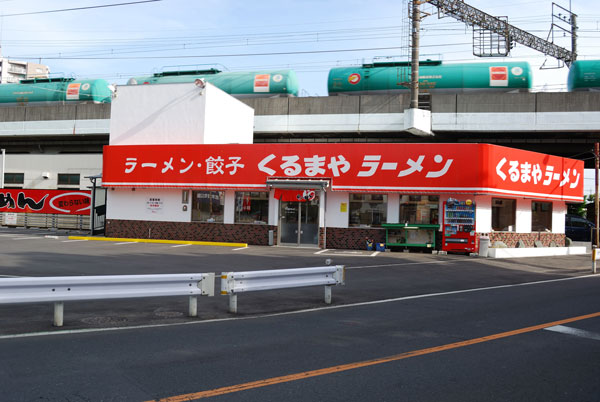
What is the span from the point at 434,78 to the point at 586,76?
10445mm

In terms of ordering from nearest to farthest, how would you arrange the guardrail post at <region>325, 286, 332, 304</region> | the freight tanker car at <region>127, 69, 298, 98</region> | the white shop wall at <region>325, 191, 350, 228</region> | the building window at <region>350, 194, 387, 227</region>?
the guardrail post at <region>325, 286, 332, 304</region>, the building window at <region>350, 194, 387, 227</region>, the white shop wall at <region>325, 191, 350, 228</region>, the freight tanker car at <region>127, 69, 298, 98</region>

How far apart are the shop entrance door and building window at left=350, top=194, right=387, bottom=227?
1754mm

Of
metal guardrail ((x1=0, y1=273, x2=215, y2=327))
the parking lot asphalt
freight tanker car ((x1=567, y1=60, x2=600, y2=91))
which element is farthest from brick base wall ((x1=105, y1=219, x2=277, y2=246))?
freight tanker car ((x1=567, y1=60, x2=600, y2=91))

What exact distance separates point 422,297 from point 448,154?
1183cm

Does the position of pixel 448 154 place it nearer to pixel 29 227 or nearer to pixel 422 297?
pixel 422 297

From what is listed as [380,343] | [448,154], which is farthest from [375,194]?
[380,343]

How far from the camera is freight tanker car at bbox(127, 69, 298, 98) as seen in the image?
117 ft

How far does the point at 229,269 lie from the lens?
14.1 metres

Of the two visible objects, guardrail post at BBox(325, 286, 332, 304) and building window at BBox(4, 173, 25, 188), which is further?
building window at BBox(4, 173, 25, 188)

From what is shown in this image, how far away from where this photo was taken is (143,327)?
23.7 feet

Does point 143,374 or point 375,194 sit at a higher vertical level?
point 375,194

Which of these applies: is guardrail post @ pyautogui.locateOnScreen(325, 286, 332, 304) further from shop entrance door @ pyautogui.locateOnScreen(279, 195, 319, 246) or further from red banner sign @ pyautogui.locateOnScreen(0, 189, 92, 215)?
red banner sign @ pyautogui.locateOnScreen(0, 189, 92, 215)

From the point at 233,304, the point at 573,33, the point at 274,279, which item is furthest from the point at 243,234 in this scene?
the point at 573,33

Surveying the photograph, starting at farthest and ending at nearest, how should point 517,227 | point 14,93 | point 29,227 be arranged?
point 14,93, point 29,227, point 517,227
